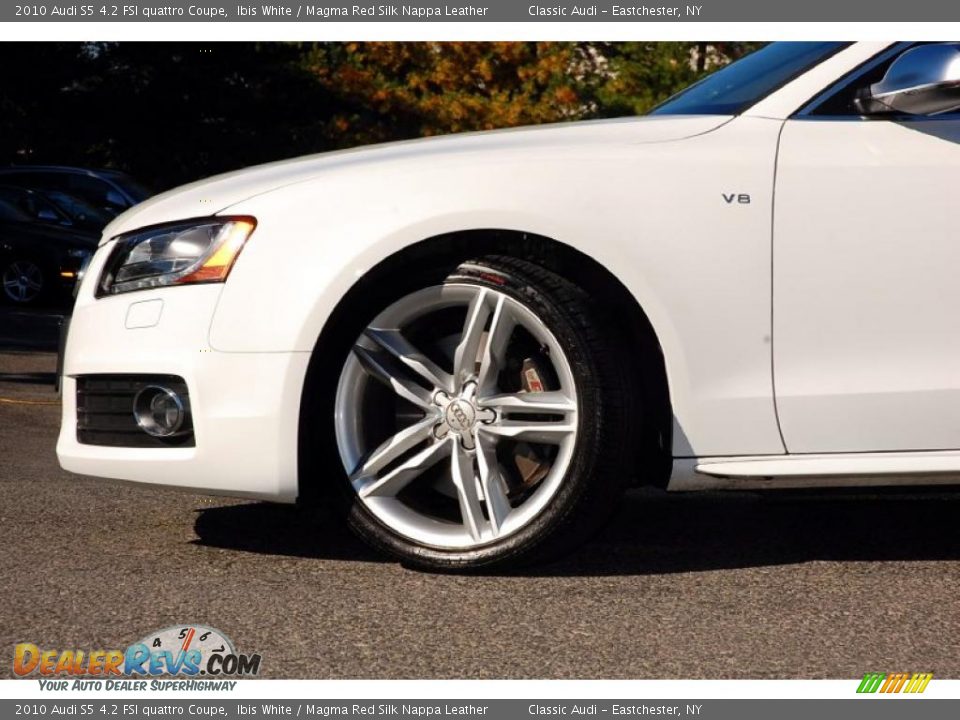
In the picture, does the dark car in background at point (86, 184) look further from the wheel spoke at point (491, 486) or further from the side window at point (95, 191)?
the wheel spoke at point (491, 486)

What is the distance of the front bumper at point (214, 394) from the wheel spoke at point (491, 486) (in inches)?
19.3

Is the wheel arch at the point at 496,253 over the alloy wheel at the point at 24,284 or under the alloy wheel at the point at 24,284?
over

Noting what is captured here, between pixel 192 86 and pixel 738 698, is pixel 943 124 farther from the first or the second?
pixel 192 86

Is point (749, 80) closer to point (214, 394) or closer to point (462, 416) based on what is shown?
point (462, 416)

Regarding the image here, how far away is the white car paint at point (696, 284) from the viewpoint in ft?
12.9

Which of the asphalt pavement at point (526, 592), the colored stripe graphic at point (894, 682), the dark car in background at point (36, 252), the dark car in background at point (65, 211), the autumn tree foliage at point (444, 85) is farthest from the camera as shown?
the autumn tree foliage at point (444, 85)

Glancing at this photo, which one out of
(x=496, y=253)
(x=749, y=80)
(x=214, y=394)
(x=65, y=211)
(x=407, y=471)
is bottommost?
(x=65, y=211)

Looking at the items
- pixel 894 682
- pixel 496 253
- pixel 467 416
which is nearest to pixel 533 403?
pixel 467 416

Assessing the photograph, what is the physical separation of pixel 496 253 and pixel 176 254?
856 millimetres

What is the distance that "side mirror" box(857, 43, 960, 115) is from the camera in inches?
156

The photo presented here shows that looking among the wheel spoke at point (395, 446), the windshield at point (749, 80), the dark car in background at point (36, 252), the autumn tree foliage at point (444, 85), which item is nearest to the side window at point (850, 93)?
the windshield at point (749, 80)

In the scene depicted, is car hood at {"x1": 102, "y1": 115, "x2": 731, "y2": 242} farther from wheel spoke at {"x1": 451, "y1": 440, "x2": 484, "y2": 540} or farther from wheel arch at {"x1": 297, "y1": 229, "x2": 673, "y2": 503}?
wheel spoke at {"x1": 451, "y1": 440, "x2": 484, "y2": 540}

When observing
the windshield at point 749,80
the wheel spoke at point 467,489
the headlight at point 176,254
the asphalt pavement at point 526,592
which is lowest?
the asphalt pavement at point 526,592

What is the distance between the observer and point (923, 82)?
3.98 meters
